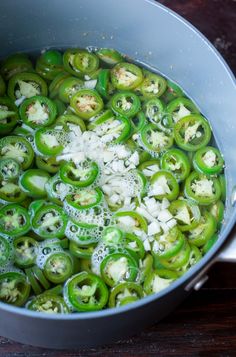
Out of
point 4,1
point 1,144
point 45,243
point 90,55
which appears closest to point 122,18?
point 90,55

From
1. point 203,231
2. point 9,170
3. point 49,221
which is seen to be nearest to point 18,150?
point 9,170

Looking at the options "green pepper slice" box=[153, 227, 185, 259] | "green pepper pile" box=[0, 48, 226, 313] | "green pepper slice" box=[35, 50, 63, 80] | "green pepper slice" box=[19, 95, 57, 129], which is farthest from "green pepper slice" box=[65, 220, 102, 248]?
"green pepper slice" box=[35, 50, 63, 80]

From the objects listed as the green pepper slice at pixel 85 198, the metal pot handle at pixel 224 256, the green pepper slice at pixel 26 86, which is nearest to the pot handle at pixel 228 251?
the metal pot handle at pixel 224 256

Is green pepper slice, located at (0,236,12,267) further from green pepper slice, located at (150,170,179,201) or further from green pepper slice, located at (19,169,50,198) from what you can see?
green pepper slice, located at (150,170,179,201)

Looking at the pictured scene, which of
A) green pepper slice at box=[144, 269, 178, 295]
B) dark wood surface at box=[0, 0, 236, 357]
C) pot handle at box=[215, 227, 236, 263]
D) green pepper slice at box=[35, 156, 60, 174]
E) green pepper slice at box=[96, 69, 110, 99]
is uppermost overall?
pot handle at box=[215, 227, 236, 263]

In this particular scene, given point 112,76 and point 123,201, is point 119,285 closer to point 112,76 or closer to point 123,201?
point 123,201

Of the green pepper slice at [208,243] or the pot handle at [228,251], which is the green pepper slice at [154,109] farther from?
the pot handle at [228,251]
